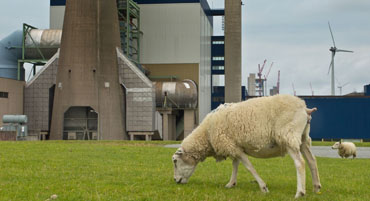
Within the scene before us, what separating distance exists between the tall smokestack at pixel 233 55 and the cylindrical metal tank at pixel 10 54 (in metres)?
Result: 33.1

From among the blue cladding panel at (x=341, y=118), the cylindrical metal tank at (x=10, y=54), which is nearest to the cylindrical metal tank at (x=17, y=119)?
the cylindrical metal tank at (x=10, y=54)

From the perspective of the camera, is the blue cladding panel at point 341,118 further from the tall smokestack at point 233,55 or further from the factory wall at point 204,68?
the factory wall at point 204,68

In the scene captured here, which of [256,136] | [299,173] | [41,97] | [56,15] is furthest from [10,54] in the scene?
[299,173]

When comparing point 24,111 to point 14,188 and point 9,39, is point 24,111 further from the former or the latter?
point 14,188

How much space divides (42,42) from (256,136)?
6436cm

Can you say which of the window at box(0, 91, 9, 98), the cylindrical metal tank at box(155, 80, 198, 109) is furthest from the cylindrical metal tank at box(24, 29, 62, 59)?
the cylindrical metal tank at box(155, 80, 198, 109)

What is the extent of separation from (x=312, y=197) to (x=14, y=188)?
6.39 m

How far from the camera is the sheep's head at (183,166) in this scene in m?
12.1

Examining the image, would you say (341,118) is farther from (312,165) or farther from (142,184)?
(142,184)

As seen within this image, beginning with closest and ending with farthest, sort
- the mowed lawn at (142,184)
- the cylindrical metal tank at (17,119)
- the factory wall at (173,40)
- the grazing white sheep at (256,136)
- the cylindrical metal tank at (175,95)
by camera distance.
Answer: the mowed lawn at (142,184) → the grazing white sheep at (256,136) → the cylindrical metal tank at (17,119) → the cylindrical metal tank at (175,95) → the factory wall at (173,40)

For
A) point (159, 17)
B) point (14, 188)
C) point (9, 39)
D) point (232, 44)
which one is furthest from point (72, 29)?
point (14, 188)

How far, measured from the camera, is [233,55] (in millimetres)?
81000

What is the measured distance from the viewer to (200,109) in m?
78.8

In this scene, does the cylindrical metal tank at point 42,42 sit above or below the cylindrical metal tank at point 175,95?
above
